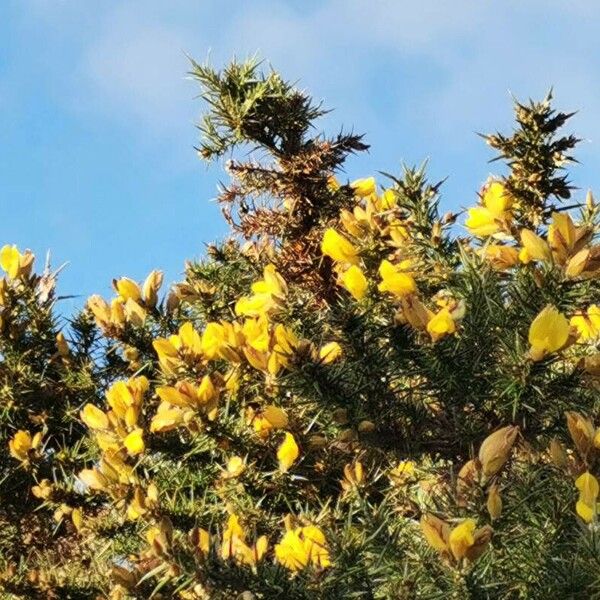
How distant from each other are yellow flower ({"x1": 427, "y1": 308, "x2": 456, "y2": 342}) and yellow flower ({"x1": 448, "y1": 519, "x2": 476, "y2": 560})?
0.47 metres

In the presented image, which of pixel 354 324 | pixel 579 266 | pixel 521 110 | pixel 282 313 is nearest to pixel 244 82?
pixel 521 110

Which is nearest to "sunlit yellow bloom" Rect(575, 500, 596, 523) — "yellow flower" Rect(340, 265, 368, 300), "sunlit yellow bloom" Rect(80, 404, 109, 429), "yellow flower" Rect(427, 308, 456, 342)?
"yellow flower" Rect(427, 308, 456, 342)

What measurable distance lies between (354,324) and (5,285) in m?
1.60

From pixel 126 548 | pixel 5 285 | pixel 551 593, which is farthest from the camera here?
pixel 5 285

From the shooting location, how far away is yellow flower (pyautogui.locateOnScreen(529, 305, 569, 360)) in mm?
1887

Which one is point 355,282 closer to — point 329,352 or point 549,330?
point 329,352

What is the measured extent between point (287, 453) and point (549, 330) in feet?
2.43

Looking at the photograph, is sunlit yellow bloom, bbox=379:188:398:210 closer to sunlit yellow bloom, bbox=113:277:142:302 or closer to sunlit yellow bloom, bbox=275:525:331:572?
sunlit yellow bloom, bbox=113:277:142:302

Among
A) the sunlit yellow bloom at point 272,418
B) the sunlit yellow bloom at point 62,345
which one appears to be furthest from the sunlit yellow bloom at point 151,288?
the sunlit yellow bloom at point 272,418

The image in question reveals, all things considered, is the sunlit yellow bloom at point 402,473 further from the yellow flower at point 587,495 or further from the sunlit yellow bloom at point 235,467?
the yellow flower at point 587,495

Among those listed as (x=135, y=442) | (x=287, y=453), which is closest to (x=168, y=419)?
(x=135, y=442)

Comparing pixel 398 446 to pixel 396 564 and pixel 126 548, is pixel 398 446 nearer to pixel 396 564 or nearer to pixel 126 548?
pixel 396 564

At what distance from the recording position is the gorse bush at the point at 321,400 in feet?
6.09

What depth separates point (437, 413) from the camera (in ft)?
7.68
